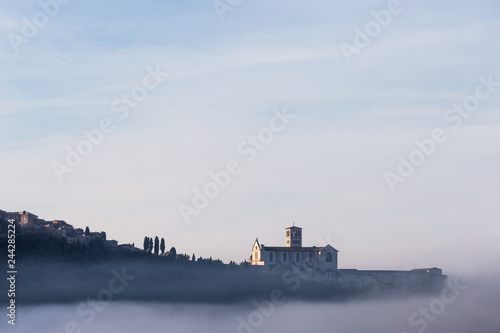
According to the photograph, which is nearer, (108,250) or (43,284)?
(43,284)

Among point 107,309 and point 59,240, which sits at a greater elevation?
point 59,240

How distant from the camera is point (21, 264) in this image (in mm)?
179875

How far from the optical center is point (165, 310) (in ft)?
646

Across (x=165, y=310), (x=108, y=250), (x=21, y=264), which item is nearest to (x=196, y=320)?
(x=165, y=310)

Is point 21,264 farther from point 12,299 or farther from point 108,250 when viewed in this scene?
point 108,250

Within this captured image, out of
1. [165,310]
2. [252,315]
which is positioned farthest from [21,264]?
[252,315]

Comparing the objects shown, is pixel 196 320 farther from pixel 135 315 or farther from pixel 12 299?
pixel 12 299

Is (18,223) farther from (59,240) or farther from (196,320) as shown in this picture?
→ (196,320)

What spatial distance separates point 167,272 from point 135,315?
44.9ft

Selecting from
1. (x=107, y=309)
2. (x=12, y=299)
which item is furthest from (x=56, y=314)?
(x=107, y=309)

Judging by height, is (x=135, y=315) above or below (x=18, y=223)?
below

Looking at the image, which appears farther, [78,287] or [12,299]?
[78,287]

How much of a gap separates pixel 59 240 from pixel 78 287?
9.94 metres

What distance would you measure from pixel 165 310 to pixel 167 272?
7967 millimetres
